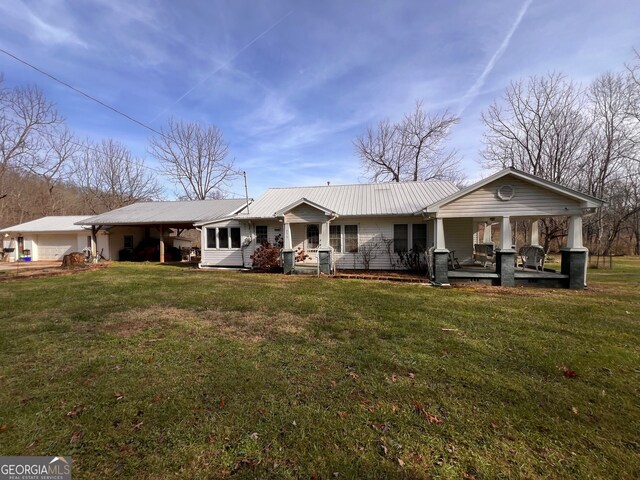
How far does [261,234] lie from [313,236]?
2979 millimetres

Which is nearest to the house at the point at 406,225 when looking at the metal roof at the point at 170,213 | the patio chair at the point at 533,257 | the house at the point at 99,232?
the patio chair at the point at 533,257

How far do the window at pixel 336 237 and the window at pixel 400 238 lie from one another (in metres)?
2.76

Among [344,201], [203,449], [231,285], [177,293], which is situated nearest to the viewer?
[203,449]

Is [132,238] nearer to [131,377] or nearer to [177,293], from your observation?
[177,293]

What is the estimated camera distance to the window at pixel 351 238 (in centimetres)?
1459

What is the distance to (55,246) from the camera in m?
22.6

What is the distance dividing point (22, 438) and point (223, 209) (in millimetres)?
17993

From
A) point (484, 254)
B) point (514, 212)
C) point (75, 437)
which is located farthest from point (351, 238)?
point (75, 437)

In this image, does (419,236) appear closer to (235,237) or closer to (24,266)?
(235,237)

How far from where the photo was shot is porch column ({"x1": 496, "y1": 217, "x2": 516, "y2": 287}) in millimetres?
10195

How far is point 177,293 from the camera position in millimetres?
8961

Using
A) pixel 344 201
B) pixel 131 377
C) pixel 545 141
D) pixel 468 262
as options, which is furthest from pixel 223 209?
pixel 545 141

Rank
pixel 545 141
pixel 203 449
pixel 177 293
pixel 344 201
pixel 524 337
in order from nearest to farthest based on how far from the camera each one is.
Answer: pixel 203 449, pixel 524 337, pixel 177 293, pixel 344 201, pixel 545 141

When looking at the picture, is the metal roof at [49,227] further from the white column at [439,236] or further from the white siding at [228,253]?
the white column at [439,236]
